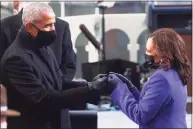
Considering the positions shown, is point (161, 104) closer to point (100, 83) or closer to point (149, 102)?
point (149, 102)

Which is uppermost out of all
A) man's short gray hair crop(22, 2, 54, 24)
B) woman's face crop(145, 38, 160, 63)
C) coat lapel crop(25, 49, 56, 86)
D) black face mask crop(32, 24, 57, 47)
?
man's short gray hair crop(22, 2, 54, 24)

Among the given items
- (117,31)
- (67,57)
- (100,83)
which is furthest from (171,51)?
(117,31)

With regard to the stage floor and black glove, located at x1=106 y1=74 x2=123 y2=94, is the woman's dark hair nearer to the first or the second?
black glove, located at x1=106 y1=74 x2=123 y2=94

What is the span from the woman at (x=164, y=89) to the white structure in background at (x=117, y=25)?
0.60 meters

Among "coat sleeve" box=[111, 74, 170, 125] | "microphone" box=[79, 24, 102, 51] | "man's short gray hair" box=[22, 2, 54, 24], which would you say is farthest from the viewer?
"microphone" box=[79, 24, 102, 51]

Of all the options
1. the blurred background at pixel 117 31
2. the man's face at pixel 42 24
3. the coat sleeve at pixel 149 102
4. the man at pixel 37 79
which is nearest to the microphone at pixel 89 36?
the blurred background at pixel 117 31

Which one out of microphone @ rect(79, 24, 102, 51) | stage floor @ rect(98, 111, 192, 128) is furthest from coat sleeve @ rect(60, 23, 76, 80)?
stage floor @ rect(98, 111, 192, 128)

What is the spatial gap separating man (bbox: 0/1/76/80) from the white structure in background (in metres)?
0.08

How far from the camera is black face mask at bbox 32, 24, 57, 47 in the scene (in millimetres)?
1900

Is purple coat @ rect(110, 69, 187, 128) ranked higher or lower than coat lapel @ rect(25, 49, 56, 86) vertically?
lower

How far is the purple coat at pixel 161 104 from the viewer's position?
1745 millimetres

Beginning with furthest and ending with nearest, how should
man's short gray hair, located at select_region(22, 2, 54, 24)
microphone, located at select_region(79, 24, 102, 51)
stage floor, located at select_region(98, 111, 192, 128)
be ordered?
stage floor, located at select_region(98, 111, 192, 128) → microphone, located at select_region(79, 24, 102, 51) → man's short gray hair, located at select_region(22, 2, 54, 24)

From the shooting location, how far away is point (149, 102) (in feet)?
5.74

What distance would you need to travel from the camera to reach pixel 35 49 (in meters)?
1.98
